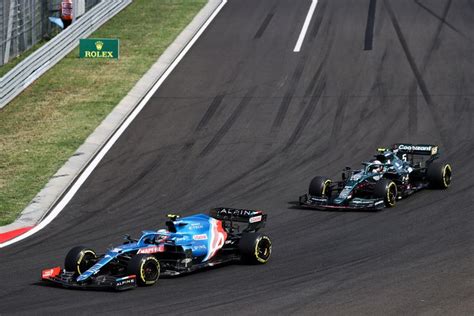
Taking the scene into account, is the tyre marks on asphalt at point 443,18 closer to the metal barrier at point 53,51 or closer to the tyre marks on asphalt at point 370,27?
the tyre marks on asphalt at point 370,27

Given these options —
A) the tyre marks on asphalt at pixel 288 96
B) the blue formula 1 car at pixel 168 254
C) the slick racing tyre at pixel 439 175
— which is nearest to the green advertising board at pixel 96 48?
the tyre marks on asphalt at pixel 288 96

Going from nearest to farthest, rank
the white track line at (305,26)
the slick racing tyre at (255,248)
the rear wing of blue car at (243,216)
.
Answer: the slick racing tyre at (255,248) → the rear wing of blue car at (243,216) → the white track line at (305,26)

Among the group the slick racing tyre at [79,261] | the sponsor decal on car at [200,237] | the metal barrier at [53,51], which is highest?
the metal barrier at [53,51]

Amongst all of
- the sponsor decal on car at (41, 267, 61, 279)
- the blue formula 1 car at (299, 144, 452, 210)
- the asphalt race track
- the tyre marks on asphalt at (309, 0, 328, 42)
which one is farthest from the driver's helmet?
the tyre marks on asphalt at (309, 0, 328, 42)

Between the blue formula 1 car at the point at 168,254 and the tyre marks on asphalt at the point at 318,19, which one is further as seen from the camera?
the tyre marks on asphalt at the point at 318,19

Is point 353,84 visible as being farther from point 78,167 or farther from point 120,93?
point 78,167

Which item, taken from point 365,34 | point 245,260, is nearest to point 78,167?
point 245,260

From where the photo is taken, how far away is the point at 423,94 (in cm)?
3284

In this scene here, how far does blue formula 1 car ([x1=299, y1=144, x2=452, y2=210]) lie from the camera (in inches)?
904

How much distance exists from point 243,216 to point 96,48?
2136 centimetres

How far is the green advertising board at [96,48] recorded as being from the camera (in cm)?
3922

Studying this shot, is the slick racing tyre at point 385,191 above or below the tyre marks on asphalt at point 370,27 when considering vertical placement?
below

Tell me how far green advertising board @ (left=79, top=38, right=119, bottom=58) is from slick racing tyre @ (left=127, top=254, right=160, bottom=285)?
22.9 meters

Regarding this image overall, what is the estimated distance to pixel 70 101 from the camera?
111 feet
